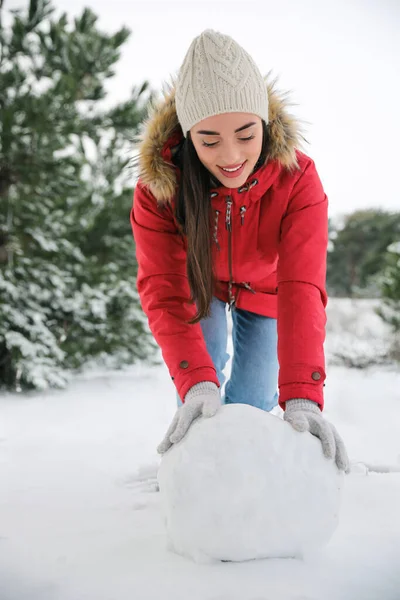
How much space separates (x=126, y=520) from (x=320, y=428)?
694mm

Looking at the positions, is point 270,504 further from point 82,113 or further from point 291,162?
point 82,113

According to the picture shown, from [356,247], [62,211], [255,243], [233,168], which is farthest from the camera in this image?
[356,247]

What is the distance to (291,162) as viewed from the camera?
156 cm

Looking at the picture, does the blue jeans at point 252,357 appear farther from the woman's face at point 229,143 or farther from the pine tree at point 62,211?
the pine tree at point 62,211

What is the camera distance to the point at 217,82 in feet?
4.66

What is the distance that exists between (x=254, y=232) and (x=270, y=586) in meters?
1.03

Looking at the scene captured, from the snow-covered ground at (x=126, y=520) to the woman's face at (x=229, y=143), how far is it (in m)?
1.05

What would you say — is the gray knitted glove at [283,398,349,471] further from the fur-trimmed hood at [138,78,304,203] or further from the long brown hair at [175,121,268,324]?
the fur-trimmed hood at [138,78,304,203]

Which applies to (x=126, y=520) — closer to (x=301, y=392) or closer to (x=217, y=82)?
(x=301, y=392)

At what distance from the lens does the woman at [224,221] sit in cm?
142

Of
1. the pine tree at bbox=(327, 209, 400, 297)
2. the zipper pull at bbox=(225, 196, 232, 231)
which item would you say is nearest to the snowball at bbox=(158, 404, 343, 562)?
the zipper pull at bbox=(225, 196, 232, 231)

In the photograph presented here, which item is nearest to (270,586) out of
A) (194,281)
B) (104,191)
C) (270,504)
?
(270,504)

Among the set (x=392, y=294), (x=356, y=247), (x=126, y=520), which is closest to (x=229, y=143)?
(x=126, y=520)

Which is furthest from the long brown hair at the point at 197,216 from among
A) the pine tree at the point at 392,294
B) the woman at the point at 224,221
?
the pine tree at the point at 392,294
